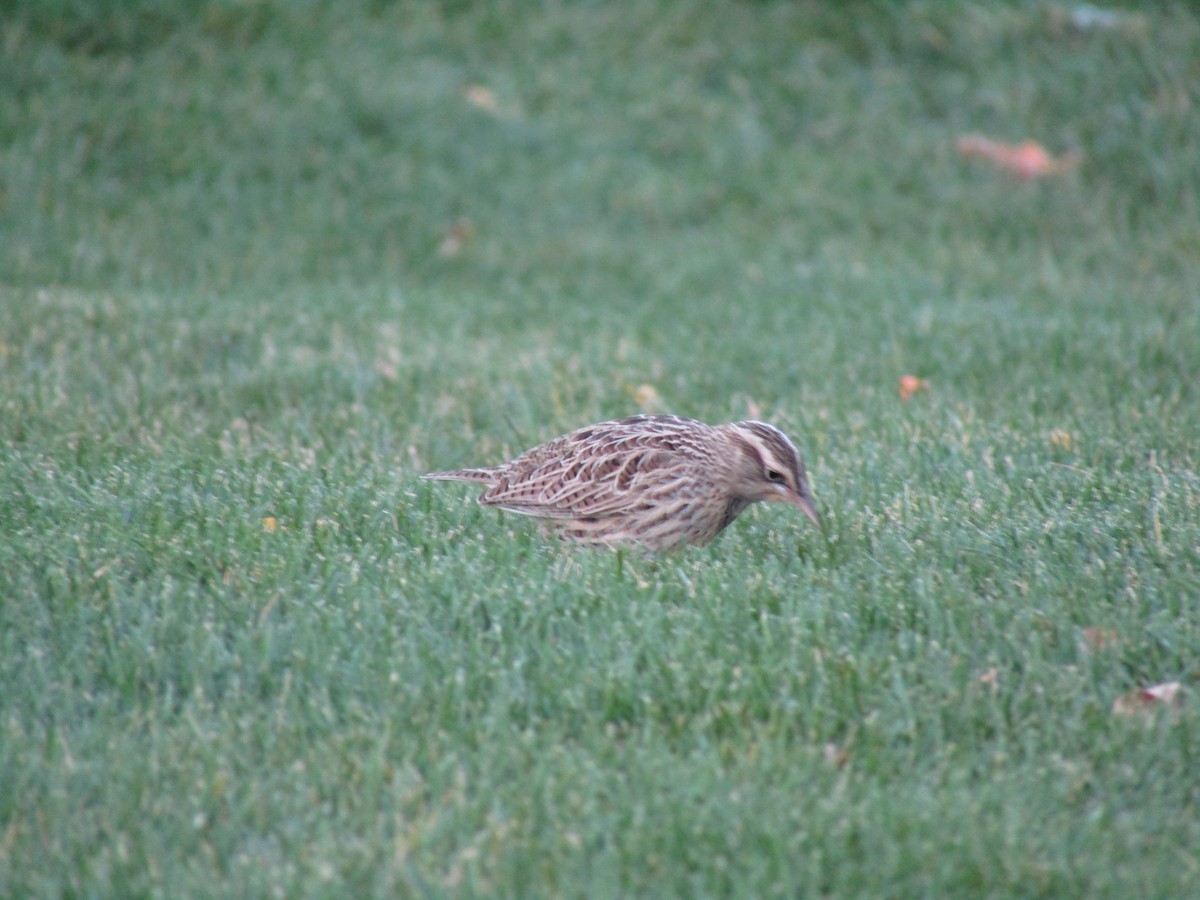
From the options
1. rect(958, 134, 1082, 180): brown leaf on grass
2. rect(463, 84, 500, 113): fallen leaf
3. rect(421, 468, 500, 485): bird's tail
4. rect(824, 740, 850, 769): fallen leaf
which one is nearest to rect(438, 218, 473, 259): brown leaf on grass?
rect(463, 84, 500, 113): fallen leaf

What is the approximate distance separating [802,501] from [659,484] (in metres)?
0.61

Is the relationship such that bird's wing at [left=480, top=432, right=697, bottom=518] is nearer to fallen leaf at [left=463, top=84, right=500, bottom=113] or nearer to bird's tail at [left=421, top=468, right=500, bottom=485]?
bird's tail at [left=421, top=468, right=500, bottom=485]

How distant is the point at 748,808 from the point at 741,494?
6.65 feet

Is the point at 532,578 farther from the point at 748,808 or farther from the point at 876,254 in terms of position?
the point at 876,254

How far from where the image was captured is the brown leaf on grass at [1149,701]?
4258mm

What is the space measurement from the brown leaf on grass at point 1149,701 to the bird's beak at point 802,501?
1.48m

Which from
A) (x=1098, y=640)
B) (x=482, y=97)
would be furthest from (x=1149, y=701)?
(x=482, y=97)

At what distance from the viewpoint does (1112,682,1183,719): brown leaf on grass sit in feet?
14.0

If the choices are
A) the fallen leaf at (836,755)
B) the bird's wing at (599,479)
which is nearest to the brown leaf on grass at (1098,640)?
the fallen leaf at (836,755)

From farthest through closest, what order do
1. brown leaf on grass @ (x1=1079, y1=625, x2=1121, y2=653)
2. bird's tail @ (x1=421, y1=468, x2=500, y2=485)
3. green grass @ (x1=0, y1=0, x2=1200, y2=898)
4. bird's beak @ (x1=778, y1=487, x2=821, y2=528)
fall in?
bird's tail @ (x1=421, y1=468, x2=500, y2=485)
bird's beak @ (x1=778, y1=487, x2=821, y2=528)
brown leaf on grass @ (x1=1079, y1=625, x2=1121, y2=653)
green grass @ (x1=0, y1=0, x2=1200, y2=898)

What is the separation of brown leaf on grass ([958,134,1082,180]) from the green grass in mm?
198

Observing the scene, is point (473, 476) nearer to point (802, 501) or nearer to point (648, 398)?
point (802, 501)

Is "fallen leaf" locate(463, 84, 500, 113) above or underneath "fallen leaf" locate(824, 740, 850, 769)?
above

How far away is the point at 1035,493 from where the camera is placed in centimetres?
591
